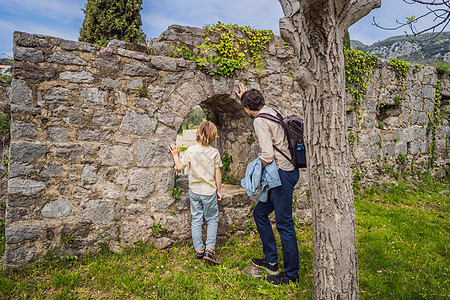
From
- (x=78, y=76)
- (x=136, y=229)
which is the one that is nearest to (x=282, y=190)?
(x=136, y=229)

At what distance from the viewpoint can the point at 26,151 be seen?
9.17ft

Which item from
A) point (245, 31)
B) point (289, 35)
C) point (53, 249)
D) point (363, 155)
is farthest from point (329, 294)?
point (363, 155)

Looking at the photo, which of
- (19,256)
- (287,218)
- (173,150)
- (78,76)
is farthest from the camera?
(173,150)

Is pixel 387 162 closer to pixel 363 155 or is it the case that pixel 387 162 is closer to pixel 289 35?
Answer: pixel 363 155

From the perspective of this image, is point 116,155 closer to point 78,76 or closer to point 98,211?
point 98,211

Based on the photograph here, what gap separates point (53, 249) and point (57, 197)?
57 cm

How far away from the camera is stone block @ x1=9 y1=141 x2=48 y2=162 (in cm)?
275

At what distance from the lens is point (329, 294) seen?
213cm

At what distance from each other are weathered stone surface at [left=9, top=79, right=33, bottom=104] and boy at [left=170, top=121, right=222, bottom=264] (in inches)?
70.0

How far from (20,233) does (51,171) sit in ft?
2.32

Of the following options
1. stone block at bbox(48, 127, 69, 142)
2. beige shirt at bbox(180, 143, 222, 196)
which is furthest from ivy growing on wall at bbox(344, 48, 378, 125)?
stone block at bbox(48, 127, 69, 142)

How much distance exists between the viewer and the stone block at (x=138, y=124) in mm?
3201

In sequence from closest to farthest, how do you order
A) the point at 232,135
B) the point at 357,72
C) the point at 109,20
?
1. the point at 232,135
2. the point at 357,72
3. the point at 109,20

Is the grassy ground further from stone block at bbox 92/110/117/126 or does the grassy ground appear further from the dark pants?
stone block at bbox 92/110/117/126
